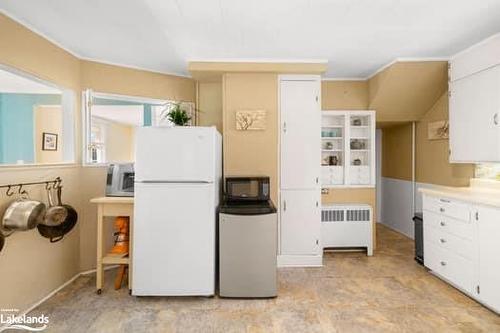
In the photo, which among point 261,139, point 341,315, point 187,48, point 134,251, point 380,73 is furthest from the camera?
point 380,73

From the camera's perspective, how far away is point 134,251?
2.62 m

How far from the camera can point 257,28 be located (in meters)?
2.59

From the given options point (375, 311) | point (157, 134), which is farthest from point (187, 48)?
point (375, 311)

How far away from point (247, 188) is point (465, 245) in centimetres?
210

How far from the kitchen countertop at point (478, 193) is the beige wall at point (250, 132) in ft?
5.81

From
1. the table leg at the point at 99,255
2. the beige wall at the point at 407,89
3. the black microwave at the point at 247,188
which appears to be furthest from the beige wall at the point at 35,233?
the beige wall at the point at 407,89

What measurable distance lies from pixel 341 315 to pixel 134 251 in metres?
1.90

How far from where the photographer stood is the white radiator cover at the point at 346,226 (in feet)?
12.8

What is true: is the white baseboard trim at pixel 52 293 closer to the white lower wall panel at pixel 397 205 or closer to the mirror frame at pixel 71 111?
the mirror frame at pixel 71 111

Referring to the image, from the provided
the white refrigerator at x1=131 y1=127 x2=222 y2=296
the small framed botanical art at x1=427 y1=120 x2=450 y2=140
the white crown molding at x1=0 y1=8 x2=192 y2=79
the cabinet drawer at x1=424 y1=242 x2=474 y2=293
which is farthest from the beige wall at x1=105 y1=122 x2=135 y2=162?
the small framed botanical art at x1=427 y1=120 x2=450 y2=140

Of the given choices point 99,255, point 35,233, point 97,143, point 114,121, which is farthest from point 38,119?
point 99,255

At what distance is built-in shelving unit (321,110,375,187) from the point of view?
417 cm

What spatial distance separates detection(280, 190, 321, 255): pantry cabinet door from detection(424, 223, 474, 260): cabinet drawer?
1.19 meters

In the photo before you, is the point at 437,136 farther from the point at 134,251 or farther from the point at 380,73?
the point at 134,251
